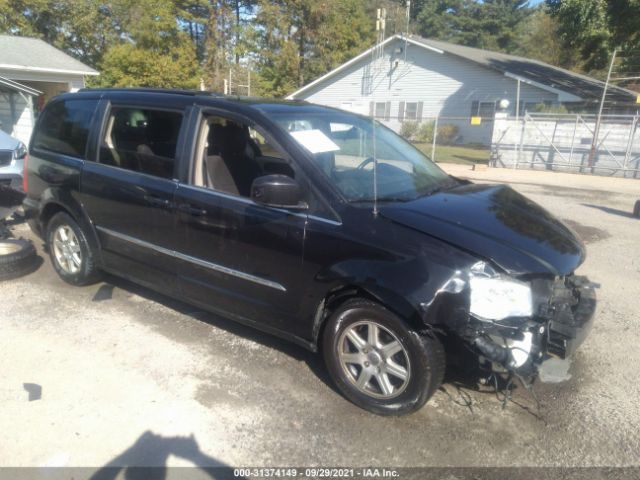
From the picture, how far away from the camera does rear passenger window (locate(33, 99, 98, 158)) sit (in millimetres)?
4539

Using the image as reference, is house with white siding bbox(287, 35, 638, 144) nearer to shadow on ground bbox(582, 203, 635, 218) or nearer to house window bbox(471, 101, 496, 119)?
house window bbox(471, 101, 496, 119)

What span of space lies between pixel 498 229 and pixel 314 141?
4.42 ft

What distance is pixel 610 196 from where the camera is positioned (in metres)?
11.8

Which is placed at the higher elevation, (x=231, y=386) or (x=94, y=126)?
(x=94, y=126)

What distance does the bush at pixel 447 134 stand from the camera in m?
28.9

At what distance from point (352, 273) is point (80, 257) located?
3.09 metres

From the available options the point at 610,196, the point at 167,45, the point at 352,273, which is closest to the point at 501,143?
the point at 610,196

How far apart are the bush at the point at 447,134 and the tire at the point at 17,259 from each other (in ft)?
85.8

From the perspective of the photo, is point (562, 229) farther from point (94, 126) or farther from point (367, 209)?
point (94, 126)

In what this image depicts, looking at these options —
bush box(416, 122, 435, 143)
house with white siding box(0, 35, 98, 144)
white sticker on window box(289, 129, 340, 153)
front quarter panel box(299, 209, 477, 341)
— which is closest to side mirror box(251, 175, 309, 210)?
front quarter panel box(299, 209, 477, 341)

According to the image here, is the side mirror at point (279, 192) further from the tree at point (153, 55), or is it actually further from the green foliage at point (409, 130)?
the tree at point (153, 55)

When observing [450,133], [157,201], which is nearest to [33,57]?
[157,201]

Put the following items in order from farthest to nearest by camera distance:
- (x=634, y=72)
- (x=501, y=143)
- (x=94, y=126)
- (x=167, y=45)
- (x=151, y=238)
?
1. (x=167, y=45)
2. (x=634, y=72)
3. (x=501, y=143)
4. (x=94, y=126)
5. (x=151, y=238)

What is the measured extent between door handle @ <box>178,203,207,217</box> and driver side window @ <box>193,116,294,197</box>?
0.59 feet
